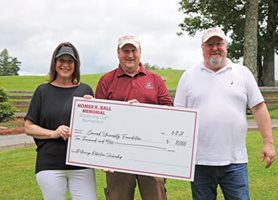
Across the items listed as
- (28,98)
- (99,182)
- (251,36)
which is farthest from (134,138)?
(28,98)

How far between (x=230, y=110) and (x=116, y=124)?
3.41 ft

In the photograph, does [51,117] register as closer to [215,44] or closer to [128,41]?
[128,41]

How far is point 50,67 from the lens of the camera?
418 centimetres

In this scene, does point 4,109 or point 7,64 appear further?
point 7,64

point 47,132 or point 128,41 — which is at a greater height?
point 128,41

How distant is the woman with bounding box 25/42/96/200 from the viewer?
3990 mm

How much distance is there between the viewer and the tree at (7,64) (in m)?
93.8

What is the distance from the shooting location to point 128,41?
4082 millimetres

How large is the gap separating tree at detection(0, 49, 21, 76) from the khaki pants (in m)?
92.0

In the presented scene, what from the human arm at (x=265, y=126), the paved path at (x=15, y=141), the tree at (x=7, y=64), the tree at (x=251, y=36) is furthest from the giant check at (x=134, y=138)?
the tree at (x=7, y=64)

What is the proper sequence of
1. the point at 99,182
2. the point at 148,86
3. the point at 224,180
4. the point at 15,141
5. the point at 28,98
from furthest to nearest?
the point at 28,98 → the point at 15,141 → the point at 99,182 → the point at 148,86 → the point at 224,180

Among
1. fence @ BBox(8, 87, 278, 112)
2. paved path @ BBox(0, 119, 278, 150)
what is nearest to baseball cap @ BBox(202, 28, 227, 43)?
paved path @ BBox(0, 119, 278, 150)

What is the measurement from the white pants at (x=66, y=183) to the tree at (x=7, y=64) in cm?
9212

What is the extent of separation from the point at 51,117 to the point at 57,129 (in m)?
0.12
